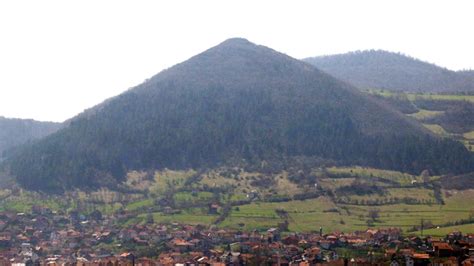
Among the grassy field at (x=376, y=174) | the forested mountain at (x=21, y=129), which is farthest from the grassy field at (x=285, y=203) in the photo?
the forested mountain at (x=21, y=129)

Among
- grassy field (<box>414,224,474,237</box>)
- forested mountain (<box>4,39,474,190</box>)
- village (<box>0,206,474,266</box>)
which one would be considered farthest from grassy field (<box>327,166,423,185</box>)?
village (<box>0,206,474,266</box>)

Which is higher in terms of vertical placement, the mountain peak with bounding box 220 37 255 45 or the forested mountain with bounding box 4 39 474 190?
the mountain peak with bounding box 220 37 255 45

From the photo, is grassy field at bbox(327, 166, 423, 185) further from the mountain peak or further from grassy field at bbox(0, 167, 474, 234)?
the mountain peak

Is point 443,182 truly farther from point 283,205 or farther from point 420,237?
point 420,237

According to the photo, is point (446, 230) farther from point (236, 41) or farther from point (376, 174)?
point (236, 41)

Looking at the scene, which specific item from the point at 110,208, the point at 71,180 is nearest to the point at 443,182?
the point at 110,208

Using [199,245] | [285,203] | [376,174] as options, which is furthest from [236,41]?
[199,245]
